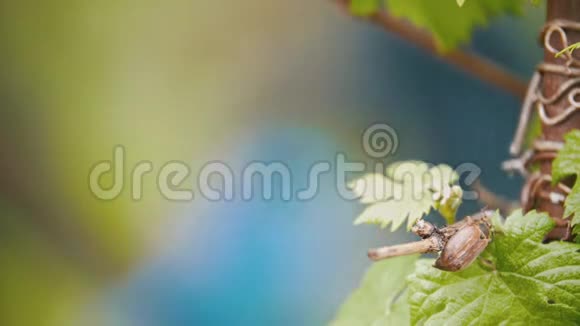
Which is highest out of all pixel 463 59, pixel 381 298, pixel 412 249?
pixel 463 59

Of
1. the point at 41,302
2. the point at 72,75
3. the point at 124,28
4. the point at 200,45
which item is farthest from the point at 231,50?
the point at 41,302

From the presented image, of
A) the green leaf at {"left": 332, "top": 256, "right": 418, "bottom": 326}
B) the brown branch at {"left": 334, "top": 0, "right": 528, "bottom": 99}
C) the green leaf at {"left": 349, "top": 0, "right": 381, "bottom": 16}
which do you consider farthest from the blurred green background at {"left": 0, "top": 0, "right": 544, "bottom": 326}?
the green leaf at {"left": 332, "top": 256, "right": 418, "bottom": 326}

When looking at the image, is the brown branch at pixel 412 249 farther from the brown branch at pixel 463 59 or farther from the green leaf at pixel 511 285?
the brown branch at pixel 463 59

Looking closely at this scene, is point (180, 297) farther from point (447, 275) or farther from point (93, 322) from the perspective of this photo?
point (447, 275)

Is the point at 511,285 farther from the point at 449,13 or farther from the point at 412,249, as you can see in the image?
the point at 449,13

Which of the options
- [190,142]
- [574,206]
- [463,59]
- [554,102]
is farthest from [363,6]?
[190,142]

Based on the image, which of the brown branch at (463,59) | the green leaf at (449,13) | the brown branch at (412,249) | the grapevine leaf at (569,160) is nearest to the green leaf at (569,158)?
the grapevine leaf at (569,160)

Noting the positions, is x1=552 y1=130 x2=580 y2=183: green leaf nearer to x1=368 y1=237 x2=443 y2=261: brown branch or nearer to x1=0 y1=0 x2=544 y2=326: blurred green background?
x1=368 y1=237 x2=443 y2=261: brown branch
